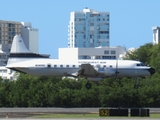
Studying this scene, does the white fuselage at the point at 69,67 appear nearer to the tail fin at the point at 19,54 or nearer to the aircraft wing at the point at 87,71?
the aircraft wing at the point at 87,71

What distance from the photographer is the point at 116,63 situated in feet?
275

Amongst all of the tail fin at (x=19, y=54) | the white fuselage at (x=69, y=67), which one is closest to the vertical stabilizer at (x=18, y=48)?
the tail fin at (x=19, y=54)

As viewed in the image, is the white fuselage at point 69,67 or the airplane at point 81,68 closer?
the airplane at point 81,68

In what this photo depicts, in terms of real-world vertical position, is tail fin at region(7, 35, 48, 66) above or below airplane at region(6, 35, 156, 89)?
above

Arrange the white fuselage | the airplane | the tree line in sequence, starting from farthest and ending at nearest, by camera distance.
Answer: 1. the tree line
2. the white fuselage
3. the airplane

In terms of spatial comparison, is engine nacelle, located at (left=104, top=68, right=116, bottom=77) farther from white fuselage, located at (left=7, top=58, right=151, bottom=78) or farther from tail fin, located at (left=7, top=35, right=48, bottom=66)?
tail fin, located at (left=7, top=35, right=48, bottom=66)

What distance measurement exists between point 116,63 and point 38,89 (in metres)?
18.2

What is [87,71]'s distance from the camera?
82000mm

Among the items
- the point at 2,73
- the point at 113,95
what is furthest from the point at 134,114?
the point at 2,73

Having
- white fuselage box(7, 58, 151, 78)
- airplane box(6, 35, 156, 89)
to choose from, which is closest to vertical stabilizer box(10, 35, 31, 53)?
airplane box(6, 35, 156, 89)

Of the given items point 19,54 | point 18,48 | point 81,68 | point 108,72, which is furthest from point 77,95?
point 81,68

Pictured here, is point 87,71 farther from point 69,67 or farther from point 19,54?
point 19,54

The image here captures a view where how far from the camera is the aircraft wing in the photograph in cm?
8094

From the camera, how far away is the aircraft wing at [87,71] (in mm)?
80938
